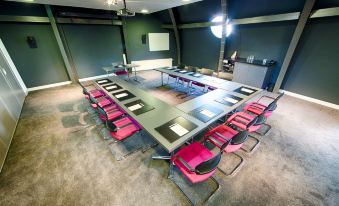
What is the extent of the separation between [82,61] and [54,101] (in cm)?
266

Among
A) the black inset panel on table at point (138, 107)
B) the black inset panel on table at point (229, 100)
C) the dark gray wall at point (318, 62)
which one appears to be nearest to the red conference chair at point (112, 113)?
the black inset panel on table at point (138, 107)

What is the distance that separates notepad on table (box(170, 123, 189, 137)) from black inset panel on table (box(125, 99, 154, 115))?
2.28 feet

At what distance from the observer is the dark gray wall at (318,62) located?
12.8ft

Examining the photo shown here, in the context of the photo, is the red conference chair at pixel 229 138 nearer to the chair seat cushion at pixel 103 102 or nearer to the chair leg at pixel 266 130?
the chair leg at pixel 266 130

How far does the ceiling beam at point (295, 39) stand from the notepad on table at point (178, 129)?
4.87m

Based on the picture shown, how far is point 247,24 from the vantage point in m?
5.57

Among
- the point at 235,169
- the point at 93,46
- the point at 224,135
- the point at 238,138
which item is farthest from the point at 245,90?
the point at 93,46

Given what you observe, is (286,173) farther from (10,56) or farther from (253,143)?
(10,56)

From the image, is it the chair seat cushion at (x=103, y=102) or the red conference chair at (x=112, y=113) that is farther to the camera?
the chair seat cushion at (x=103, y=102)

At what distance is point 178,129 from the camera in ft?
6.54

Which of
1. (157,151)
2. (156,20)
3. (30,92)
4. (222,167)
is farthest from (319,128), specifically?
(30,92)

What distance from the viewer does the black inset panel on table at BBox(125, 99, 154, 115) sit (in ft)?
8.15

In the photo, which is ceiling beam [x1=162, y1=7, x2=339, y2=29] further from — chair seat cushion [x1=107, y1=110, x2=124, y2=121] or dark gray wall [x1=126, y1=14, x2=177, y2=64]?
chair seat cushion [x1=107, y1=110, x2=124, y2=121]

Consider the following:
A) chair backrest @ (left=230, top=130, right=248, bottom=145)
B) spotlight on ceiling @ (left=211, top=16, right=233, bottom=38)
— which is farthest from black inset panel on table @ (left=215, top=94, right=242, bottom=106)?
spotlight on ceiling @ (left=211, top=16, right=233, bottom=38)
